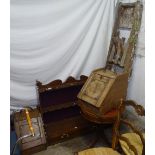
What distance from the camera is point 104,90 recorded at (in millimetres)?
2174

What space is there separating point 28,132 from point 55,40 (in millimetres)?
1085

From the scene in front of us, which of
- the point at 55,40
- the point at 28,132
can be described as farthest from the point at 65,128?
the point at 55,40

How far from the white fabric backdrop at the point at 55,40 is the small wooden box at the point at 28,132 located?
0.56ft

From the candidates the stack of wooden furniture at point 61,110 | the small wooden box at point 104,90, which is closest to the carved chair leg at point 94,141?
the stack of wooden furniture at point 61,110

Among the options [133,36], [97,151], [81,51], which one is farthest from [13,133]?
[133,36]

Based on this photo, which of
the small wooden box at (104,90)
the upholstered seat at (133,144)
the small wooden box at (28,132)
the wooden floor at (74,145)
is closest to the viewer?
the upholstered seat at (133,144)

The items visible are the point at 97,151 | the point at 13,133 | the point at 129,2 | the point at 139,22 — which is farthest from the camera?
the point at 129,2

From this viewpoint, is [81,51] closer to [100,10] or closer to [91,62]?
[91,62]

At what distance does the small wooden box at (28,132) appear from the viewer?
7.56 feet

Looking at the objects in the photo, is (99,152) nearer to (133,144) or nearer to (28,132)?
(133,144)

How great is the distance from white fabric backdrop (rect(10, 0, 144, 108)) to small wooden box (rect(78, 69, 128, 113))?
328 millimetres

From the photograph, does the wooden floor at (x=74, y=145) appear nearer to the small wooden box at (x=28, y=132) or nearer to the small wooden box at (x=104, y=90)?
the small wooden box at (x=28, y=132)

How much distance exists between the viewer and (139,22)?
2.36 m

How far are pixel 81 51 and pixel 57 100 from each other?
2.23ft
